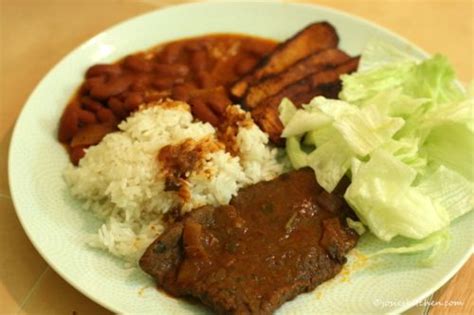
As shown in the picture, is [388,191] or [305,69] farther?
[305,69]

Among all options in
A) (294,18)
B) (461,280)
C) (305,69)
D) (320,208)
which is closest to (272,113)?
(305,69)

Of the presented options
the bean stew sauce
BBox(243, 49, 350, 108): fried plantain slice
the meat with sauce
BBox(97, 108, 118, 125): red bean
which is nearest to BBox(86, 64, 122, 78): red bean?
the bean stew sauce

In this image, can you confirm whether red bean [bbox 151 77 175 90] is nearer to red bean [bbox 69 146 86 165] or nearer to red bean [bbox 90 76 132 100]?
red bean [bbox 90 76 132 100]

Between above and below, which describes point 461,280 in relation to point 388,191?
below

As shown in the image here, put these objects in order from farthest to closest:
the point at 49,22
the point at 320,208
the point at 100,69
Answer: the point at 49,22 < the point at 100,69 < the point at 320,208

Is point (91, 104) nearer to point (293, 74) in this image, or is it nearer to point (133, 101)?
point (133, 101)

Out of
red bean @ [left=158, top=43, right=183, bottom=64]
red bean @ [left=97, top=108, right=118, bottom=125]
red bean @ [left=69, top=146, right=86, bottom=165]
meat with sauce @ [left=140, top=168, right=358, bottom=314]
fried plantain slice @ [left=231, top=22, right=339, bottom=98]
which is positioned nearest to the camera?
meat with sauce @ [left=140, top=168, right=358, bottom=314]

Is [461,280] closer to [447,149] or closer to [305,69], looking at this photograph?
[447,149]

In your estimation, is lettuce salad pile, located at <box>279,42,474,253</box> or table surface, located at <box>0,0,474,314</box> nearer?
lettuce salad pile, located at <box>279,42,474,253</box>
